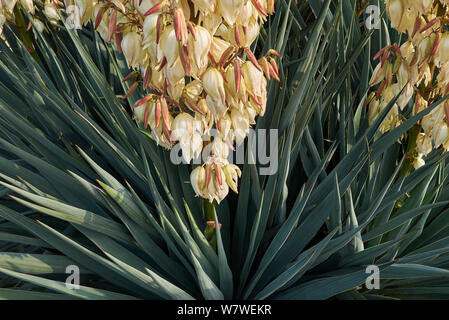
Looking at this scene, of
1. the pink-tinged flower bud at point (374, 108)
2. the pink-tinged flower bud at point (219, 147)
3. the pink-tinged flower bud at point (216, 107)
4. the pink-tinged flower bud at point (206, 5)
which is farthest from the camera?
the pink-tinged flower bud at point (374, 108)

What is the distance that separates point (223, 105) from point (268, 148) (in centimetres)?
45

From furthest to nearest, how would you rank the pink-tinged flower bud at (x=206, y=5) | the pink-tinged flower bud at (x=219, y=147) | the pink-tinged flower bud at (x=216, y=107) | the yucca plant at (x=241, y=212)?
1. the yucca plant at (x=241, y=212)
2. the pink-tinged flower bud at (x=219, y=147)
3. the pink-tinged flower bud at (x=216, y=107)
4. the pink-tinged flower bud at (x=206, y=5)

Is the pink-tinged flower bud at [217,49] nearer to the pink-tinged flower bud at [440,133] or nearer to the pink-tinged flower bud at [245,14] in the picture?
the pink-tinged flower bud at [245,14]

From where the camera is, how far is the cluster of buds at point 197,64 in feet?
2.45

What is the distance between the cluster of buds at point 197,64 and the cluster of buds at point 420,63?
0.32 metres

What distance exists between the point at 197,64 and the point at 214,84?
50mm

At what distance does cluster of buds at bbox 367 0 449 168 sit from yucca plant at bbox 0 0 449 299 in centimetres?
5

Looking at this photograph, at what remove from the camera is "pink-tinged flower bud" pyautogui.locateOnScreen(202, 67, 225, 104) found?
789 mm

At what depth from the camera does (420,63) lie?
3.31ft

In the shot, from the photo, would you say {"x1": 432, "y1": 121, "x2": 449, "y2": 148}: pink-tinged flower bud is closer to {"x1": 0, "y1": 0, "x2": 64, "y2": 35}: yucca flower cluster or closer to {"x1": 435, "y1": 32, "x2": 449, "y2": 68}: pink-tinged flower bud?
{"x1": 435, "y1": 32, "x2": 449, "y2": 68}: pink-tinged flower bud

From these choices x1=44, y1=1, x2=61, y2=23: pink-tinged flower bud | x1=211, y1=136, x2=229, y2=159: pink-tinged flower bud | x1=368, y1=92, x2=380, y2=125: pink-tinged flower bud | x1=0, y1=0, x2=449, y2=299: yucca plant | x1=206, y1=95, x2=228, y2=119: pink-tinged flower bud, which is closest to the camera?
x1=206, y1=95, x2=228, y2=119: pink-tinged flower bud

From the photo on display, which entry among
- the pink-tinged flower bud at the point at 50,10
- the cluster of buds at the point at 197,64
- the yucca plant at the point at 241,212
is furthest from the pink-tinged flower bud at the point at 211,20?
the pink-tinged flower bud at the point at 50,10

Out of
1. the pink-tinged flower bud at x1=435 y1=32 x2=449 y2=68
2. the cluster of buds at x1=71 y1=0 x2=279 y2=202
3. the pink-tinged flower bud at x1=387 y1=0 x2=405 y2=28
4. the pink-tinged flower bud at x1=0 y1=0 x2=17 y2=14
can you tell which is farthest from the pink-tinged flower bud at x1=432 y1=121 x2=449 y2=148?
the pink-tinged flower bud at x1=0 y1=0 x2=17 y2=14
